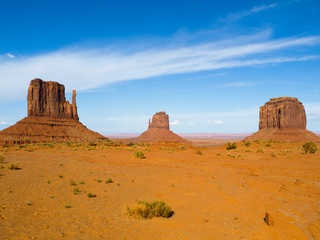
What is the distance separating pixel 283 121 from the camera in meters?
112

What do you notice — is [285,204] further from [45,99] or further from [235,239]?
[45,99]

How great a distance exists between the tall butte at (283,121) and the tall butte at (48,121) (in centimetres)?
7829

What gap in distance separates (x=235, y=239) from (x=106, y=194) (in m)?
6.72

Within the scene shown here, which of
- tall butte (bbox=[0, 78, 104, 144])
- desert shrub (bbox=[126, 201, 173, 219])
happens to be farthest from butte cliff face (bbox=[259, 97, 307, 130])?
desert shrub (bbox=[126, 201, 173, 219])

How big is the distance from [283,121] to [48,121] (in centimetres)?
10394

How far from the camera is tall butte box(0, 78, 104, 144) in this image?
201 ft

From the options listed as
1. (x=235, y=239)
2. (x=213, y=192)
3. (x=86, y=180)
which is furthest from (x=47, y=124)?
(x=235, y=239)

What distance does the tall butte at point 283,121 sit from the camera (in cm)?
10350

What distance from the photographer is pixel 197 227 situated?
764 cm

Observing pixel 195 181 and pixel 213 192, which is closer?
pixel 213 192

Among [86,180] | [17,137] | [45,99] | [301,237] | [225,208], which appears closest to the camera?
[301,237]

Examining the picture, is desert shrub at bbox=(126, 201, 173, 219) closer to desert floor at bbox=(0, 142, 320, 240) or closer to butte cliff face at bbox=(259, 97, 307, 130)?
desert floor at bbox=(0, 142, 320, 240)

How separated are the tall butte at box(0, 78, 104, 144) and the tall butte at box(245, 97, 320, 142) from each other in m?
78.3

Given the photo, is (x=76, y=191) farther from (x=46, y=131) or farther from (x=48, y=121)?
(x=48, y=121)
